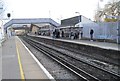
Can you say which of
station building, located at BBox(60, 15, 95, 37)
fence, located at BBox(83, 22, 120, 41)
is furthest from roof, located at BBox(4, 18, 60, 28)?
fence, located at BBox(83, 22, 120, 41)

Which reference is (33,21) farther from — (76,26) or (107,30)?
(107,30)

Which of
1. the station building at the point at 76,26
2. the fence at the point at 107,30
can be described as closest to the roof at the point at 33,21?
the station building at the point at 76,26

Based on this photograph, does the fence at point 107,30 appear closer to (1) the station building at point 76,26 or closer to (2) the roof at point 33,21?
(1) the station building at point 76,26

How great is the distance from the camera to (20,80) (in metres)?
10.8

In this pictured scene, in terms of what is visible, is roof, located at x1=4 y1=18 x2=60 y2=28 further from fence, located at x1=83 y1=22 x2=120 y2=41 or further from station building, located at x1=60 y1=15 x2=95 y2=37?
fence, located at x1=83 y1=22 x2=120 y2=41

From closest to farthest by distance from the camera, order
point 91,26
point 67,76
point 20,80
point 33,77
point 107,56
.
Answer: point 20,80 < point 33,77 < point 67,76 < point 107,56 < point 91,26

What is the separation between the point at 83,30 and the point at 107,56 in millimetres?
28228

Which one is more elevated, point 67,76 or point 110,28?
point 110,28

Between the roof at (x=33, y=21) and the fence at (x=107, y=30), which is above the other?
the roof at (x=33, y=21)

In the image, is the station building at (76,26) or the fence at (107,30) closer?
the fence at (107,30)

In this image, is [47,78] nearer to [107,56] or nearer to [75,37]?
[107,56]

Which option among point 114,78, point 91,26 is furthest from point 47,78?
point 91,26

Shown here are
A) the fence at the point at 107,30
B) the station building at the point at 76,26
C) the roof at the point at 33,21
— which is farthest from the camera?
the roof at the point at 33,21

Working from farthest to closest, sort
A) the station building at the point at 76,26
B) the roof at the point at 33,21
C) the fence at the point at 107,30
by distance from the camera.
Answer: the roof at the point at 33,21 < the station building at the point at 76,26 < the fence at the point at 107,30
